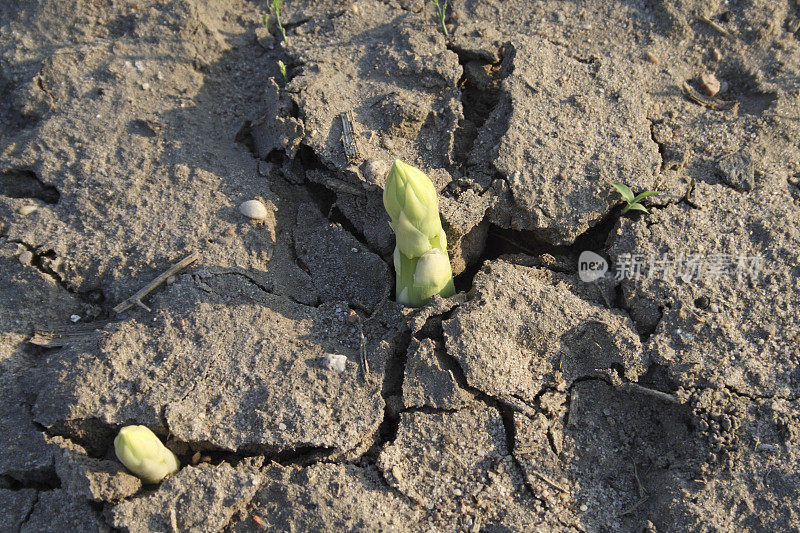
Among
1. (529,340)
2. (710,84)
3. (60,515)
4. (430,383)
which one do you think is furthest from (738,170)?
(60,515)

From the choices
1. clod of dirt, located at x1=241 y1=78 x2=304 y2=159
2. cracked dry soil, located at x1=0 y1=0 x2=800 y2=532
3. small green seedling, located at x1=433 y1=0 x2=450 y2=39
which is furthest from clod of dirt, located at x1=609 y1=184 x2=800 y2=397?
clod of dirt, located at x1=241 y1=78 x2=304 y2=159

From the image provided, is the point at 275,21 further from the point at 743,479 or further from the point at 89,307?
the point at 743,479

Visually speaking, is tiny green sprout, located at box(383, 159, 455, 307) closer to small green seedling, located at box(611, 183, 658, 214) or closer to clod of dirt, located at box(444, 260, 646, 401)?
clod of dirt, located at box(444, 260, 646, 401)

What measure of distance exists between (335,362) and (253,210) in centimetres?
87

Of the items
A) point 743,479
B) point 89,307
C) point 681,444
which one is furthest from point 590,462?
point 89,307

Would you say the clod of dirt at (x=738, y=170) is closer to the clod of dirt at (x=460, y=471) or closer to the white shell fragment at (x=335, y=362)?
the clod of dirt at (x=460, y=471)

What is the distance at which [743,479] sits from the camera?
2.19m

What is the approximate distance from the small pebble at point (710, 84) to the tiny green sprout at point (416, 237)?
Answer: 6.03 feet

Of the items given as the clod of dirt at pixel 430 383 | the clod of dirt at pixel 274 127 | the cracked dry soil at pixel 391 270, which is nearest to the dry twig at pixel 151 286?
the cracked dry soil at pixel 391 270

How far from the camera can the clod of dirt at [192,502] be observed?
6.79 ft

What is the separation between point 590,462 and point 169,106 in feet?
8.93

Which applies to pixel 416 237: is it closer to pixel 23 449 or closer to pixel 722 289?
pixel 722 289

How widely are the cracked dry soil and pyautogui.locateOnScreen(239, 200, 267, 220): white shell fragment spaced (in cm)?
5

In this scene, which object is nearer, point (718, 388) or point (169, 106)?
point (718, 388)
